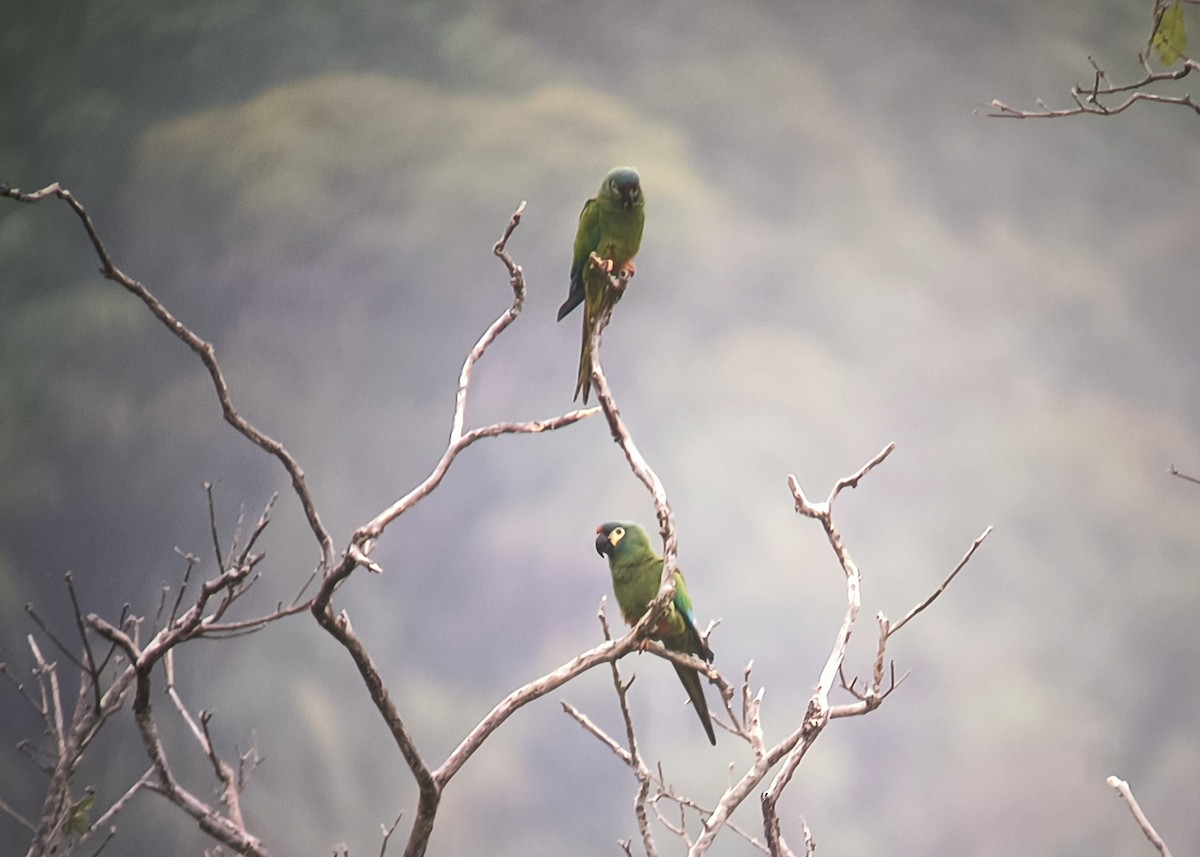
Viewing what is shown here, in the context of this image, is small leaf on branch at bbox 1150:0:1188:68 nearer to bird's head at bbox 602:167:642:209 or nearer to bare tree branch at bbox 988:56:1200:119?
bare tree branch at bbox 988:56:1200:119

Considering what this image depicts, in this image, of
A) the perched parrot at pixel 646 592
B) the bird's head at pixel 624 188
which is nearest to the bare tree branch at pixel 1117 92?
the bird's head at pixel 624 188

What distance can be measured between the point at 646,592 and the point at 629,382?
6.17 feet

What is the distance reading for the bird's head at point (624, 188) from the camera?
3.33 metres

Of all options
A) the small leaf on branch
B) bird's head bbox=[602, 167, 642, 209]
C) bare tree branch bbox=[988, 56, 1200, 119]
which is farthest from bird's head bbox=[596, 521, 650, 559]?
the small leaf on branch

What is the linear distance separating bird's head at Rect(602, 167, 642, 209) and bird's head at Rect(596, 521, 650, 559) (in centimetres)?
104

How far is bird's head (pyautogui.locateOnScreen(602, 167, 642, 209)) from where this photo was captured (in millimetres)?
3330

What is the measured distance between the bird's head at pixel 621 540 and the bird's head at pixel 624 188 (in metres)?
1.04

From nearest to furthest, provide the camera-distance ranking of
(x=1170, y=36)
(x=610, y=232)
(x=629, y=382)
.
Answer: (x=1170, y=36), (x=610, y=232), (x=629, y=382)

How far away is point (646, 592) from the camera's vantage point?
3.34 metres

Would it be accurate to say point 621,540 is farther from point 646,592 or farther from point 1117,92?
point 1117,92

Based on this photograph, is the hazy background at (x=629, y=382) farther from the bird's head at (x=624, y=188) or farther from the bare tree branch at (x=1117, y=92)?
the bird's head at (x=624, y=188)

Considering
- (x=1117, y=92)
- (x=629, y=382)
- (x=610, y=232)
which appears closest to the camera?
(x=1117, y=92)

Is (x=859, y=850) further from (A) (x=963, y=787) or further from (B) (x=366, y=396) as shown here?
(B) (x=366, y=396)

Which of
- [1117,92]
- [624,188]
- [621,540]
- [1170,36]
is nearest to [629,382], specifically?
[621,540]
